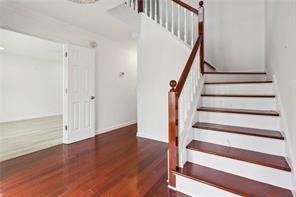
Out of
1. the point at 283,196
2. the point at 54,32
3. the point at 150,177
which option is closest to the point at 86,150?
the point at 150,177

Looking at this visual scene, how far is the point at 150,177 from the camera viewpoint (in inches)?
88.2

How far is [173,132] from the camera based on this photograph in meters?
1.92

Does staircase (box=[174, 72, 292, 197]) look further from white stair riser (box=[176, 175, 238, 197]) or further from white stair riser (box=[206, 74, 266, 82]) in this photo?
white stair riser (box=[206, 74, 266, 82])

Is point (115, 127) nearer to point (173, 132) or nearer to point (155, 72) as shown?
point (155, 72)

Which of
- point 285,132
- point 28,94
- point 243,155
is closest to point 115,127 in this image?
point 243,155

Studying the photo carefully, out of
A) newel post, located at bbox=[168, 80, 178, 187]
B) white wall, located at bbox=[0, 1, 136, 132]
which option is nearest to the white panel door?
white wall, located at bbox=[0, 1, 136, 132]

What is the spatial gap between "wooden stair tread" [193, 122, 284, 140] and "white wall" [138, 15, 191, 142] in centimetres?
145

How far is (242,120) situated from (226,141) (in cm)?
37

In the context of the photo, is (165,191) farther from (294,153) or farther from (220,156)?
(294,153)

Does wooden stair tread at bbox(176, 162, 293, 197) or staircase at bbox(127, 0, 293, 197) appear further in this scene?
staircase at bbox(127, 0, 293, 197)

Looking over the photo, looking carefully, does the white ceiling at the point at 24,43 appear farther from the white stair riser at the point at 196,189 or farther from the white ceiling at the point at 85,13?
the white stair riser at the point at 196,189

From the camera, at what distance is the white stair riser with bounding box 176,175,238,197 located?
1.63m

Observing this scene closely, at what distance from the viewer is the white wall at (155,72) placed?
3.55m

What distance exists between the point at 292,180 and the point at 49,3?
379 cm
